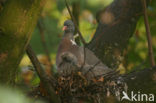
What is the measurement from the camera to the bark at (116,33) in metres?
3.98

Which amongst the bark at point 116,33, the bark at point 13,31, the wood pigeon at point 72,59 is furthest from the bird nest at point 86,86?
the bark at point 13,31

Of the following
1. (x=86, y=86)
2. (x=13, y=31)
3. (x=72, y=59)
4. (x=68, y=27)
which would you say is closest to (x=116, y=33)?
(x=68, y=27)

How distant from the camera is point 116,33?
13.3ft

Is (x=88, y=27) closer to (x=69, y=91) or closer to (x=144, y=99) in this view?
(x=69, y=91)

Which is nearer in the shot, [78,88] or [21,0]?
[21,0]

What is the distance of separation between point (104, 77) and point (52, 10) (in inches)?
130

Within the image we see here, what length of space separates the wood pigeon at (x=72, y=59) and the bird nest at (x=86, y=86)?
0.20 metres

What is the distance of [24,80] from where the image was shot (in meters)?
5.29

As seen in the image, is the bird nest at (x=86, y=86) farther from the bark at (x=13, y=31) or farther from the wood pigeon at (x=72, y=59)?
the bark at (x=13, y=31)

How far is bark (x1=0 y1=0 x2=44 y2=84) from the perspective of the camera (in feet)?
→ 5.86

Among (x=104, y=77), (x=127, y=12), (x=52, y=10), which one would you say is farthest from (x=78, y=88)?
(x=52, y=10)

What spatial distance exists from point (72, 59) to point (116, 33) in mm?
820

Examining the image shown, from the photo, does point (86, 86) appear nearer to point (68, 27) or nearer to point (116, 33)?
point (116, 33)

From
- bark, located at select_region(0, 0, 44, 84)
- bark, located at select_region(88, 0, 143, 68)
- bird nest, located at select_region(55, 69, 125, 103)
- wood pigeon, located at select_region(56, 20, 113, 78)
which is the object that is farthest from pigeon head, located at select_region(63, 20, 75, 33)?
bark, located at select_region(0, 0, 44, 84)
